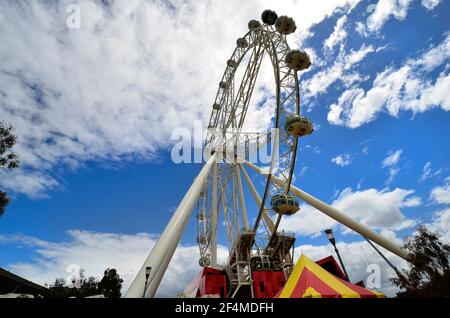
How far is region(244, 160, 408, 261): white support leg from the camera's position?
2039 centimetres

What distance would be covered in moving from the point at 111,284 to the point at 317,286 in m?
46.1

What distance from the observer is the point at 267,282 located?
21.9 meters

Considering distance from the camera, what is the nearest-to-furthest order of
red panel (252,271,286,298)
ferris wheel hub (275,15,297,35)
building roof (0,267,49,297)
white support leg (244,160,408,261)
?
white support leg (244,160,408,261), red panel (252,271,286,298), ferris wheel hub (275,15,297,35), building roof (0,267,49,297)

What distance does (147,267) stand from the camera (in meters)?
12.5

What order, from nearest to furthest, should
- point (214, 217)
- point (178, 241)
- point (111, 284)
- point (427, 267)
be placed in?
point (427, 267)
point (178, 241)
point (214, 217)
point (111, 284)

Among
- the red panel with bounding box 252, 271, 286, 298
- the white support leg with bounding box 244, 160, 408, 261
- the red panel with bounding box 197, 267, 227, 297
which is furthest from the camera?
the red panel with bounding box 197, 267, 227, 297

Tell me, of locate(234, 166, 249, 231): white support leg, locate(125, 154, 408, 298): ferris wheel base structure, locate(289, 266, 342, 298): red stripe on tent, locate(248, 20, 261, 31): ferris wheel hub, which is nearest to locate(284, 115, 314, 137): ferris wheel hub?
locate(125, 154, 408, 298): ferris wheel base structure

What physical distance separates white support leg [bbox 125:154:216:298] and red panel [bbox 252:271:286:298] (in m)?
9.69

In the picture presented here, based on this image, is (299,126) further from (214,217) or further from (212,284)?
(212,284)

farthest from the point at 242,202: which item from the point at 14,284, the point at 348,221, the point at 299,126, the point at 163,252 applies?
the point at 14,284

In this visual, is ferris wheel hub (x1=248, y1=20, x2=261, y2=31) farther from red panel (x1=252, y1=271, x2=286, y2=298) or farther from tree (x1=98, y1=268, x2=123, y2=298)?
tree (x1=98, y1=268, x2=123, y2=298)
